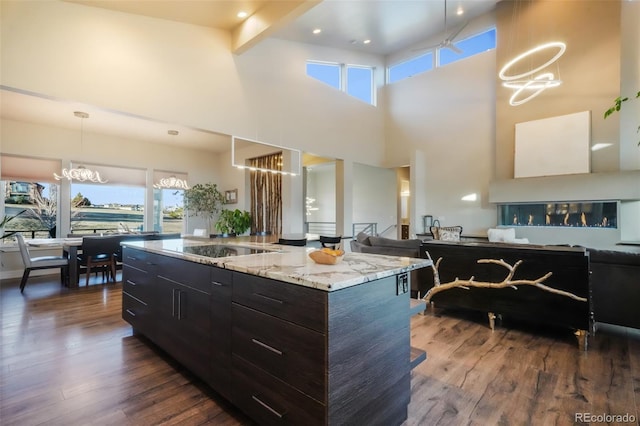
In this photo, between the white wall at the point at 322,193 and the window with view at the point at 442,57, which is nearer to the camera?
the window with view at the point at 442,57

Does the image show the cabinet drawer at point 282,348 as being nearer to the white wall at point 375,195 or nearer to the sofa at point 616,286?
the sofa at point 616,286

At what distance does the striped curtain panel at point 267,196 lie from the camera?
7.13 metres

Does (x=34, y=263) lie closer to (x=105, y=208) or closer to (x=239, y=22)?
(x=105, y=208)

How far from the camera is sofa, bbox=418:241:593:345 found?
277 centimetres

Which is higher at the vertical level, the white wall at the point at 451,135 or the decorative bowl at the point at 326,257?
the white wall at the point at 451,135

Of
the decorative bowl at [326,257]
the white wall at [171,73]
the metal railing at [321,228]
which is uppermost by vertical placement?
the white wall at [171,73]

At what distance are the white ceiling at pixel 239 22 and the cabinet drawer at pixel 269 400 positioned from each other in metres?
4.04

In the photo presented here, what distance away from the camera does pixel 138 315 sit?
280 centimetres

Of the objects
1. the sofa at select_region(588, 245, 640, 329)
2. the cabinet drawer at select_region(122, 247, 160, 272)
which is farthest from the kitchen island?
the sofa at select_region(588, 245, 640, 329)

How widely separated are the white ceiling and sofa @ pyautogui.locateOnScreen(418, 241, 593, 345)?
4294mm

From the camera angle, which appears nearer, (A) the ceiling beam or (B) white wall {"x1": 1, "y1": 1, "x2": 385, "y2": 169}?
(B) white wall {"x1": 1, "y1": 1, "x2": 385, "y2": 169}

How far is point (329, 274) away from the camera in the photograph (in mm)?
1468

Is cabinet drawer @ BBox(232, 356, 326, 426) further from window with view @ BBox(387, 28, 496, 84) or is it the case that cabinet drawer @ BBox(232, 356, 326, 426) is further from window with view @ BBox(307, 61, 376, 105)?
window with view @ BBox(387, 28, 496, 84)

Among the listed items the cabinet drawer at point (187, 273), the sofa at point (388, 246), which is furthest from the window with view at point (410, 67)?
the cabinet drawer at point (187, 273)
